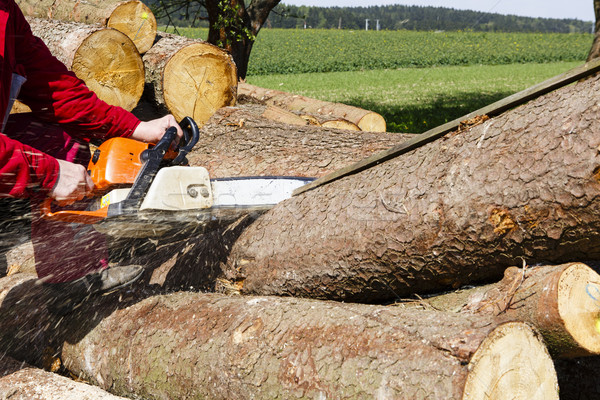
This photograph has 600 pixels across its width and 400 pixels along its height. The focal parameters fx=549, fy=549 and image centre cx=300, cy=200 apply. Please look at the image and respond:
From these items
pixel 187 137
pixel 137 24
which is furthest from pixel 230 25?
pixel 187 137

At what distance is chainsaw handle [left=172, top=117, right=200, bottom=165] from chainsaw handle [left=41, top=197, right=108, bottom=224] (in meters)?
0.45

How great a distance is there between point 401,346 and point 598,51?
4.56 metres

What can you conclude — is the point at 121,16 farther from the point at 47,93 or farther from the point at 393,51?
the point at 393,51

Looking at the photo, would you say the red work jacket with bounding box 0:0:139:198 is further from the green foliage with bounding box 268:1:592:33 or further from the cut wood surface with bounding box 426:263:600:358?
the green foliage with bounding box 268:1:592:33

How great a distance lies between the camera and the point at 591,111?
1.69 m

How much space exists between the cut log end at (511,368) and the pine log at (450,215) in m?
0.40

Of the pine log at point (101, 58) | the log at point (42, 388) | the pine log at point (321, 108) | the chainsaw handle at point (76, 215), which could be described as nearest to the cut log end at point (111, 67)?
the pine log at point (101, 58)

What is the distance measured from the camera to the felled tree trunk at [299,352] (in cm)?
161

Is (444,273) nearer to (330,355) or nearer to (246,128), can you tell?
(330,355)

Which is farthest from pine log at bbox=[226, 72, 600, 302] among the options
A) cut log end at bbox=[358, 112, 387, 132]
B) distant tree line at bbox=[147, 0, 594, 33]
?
distant tree line at bbox=[147, 0, 594, 33]

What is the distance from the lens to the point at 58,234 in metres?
2.87

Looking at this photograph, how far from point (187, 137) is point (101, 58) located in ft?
6.31

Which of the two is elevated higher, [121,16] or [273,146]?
[121,16]

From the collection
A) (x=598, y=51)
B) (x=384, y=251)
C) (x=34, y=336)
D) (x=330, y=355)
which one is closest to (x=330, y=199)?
(x=384, y=251)
